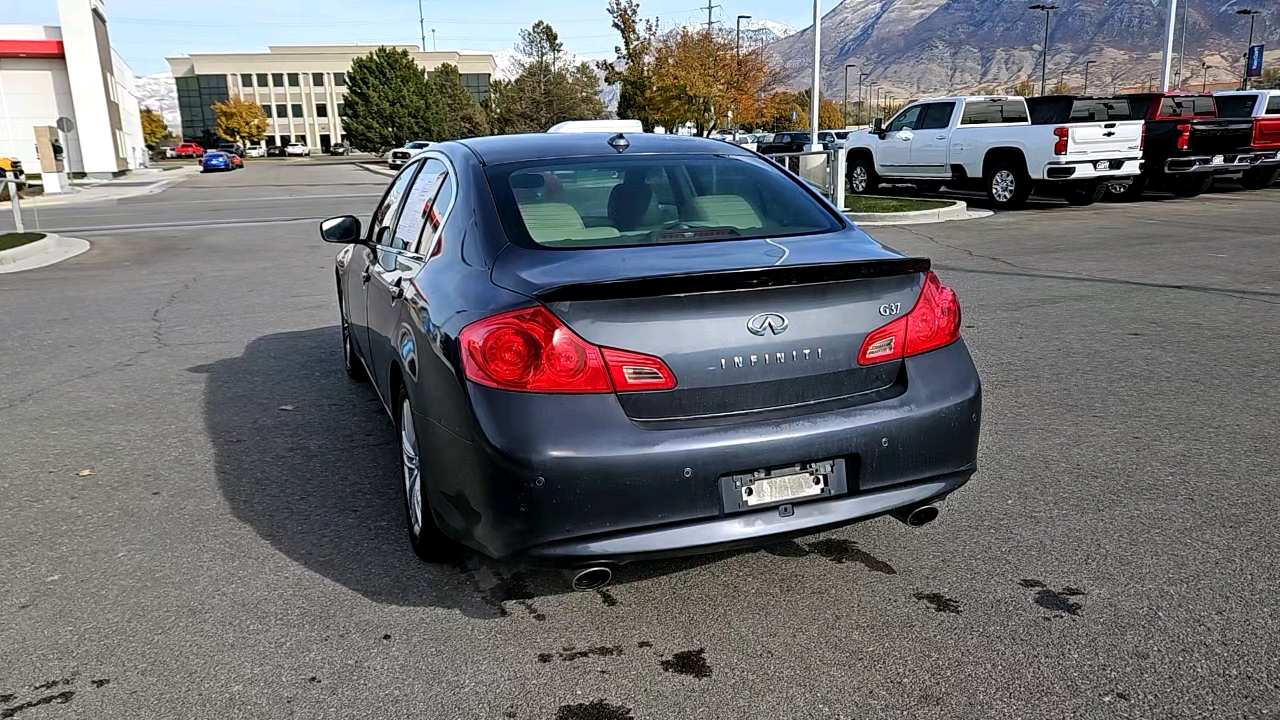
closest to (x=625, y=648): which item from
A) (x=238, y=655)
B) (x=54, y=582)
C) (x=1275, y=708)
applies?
(x=238, y=655)

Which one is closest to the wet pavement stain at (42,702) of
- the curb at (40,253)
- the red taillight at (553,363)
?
the red taillight at (553,363)

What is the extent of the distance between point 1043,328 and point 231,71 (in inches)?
5371

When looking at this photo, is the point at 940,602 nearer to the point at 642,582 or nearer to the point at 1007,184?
the point at 642,582

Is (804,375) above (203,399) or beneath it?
above

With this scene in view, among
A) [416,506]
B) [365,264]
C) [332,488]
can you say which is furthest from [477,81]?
[416,506]

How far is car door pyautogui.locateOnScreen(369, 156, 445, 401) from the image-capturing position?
4070 millimetres

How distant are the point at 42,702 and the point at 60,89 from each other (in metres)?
59.8

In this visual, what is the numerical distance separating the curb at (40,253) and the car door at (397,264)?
11079 mm

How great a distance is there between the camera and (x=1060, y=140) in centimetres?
1723

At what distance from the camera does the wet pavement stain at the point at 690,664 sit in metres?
3.05

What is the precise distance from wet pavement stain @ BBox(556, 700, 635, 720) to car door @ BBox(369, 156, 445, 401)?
1.63 m

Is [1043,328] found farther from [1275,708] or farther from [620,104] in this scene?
[620,104]

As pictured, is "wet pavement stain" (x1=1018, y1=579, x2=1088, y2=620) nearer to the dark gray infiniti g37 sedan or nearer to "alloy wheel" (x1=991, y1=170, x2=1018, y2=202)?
the dark gray infiniti g37 sedan

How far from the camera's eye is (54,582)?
374 cm
